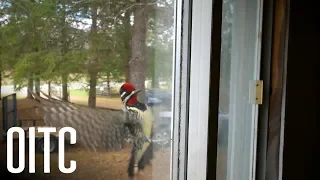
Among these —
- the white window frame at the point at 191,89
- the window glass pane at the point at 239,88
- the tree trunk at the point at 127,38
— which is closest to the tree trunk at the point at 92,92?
the tree trunk at the point at 127,38

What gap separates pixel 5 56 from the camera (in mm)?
1045

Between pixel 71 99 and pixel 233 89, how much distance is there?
542mm

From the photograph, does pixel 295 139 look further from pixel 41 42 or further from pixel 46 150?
pixel 41 42

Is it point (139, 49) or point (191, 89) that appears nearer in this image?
point (191, 89)

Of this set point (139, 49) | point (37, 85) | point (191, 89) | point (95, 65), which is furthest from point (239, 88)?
point (37, 85)

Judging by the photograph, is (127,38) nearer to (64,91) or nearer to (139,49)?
(139,49)

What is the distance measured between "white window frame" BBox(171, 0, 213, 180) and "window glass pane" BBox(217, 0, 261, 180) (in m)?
0.11

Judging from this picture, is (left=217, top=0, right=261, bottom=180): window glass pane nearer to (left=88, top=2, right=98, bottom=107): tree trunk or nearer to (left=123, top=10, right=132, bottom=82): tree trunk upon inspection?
(left=123, top=10, right=132, bottom=82): tree trunk

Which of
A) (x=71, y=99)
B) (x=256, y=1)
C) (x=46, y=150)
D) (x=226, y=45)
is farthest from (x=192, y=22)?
(x=46, y=150)

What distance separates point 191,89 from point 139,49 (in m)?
0.26

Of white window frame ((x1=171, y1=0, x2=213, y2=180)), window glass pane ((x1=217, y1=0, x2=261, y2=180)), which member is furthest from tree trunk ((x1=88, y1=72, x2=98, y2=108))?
window glass pane ((x1=217, y1=0, x2=261, y2=180))

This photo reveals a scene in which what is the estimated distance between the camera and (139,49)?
1118 mm

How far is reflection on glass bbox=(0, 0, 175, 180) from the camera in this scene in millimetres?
1056

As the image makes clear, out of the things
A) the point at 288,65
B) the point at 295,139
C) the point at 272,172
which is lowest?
the point at 272,172
